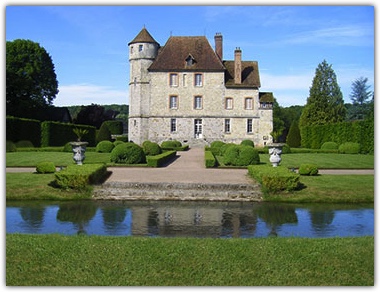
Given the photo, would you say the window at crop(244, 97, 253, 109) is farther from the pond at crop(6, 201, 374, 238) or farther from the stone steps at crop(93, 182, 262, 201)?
the pond at crop(6, 201, 374, 238)

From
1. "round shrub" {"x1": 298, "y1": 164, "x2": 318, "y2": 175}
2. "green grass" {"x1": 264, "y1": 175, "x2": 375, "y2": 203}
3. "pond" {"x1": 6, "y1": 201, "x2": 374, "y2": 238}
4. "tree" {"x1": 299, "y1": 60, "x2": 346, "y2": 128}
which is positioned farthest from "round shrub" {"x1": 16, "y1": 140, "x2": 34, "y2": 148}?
"tree" {"x1": 299, "y1": 60, "x2": 346, "y2": 128}

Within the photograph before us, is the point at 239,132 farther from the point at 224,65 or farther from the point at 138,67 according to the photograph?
the point at 138,67

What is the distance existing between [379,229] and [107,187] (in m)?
6.96

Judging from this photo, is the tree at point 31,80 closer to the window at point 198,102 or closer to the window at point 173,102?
the window at point 173,102

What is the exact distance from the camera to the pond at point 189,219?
21.1 feet

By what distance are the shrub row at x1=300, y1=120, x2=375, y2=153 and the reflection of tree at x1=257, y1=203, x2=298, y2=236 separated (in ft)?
11.6

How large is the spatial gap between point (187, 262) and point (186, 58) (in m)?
30.1

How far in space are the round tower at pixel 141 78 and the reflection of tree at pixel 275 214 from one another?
25911mm

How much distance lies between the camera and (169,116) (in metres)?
34.0

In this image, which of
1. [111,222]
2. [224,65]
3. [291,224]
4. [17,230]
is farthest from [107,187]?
[224,65]

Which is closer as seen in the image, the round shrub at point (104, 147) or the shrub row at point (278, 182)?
the shrub row at point (278, 182)

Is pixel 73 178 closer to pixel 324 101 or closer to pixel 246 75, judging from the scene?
pixel 246 75

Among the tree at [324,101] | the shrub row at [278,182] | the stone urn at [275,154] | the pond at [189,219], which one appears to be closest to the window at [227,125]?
the tree at [324,101]

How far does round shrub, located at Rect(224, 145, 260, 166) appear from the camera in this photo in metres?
14.6
